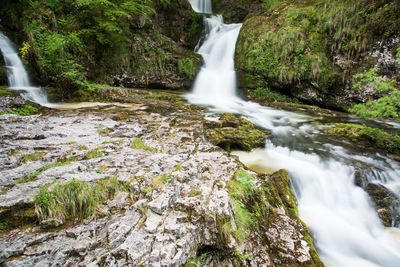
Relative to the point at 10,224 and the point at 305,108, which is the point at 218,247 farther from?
the point at 305,108

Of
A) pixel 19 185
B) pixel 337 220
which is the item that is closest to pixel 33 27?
pixel 19 185

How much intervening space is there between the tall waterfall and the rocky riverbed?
3514 mm

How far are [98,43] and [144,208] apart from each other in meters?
9.79

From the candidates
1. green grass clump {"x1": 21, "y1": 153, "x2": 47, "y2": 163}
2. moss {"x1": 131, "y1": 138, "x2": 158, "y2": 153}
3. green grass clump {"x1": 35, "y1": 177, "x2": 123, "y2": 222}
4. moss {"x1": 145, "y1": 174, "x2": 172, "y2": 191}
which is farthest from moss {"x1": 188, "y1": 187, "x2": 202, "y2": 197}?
green grass clump {"x1": 21, "y1": 153, "x2": 47, "y2": 163}

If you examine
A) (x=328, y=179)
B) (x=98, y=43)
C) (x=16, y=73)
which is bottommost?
(x=328, y=179)

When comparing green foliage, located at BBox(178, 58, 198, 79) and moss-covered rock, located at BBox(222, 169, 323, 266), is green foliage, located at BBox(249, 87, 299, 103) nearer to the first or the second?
green foliage, located at BBox(178, 58, 198, 79)

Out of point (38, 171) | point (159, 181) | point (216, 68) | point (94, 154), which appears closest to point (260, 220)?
point (159, 181)

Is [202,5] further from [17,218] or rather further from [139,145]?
[17,218]

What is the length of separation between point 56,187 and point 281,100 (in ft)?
38.2

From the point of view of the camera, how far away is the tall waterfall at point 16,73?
641 cm

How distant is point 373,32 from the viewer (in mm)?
8414

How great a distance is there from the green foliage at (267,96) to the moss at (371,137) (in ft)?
17.1

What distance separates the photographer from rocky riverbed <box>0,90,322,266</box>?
161 cm

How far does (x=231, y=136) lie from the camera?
4.78 metres
